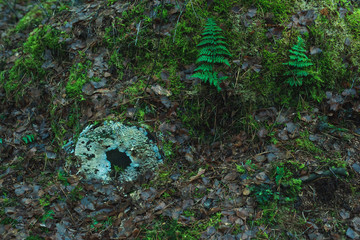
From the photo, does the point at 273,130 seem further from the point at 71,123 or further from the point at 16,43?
the point at 16,43

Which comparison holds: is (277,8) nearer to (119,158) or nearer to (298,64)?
(298,64)

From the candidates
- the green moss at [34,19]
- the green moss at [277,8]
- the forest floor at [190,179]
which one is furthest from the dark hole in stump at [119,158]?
the green moss at [34,19]

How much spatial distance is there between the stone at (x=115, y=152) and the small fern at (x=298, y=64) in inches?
Answer: 87.9

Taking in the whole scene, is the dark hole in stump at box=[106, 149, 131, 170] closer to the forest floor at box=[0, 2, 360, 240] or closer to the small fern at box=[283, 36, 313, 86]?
the forest floor at box=[0, 2, 360, 240]

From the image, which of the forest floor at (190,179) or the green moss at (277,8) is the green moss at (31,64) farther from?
the green moss at (277,8)

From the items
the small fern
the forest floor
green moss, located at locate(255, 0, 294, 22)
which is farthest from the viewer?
green moss, located at locate(255, 0, 294, 22)

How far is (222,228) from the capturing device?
341 cm

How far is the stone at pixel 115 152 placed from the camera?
4066mm

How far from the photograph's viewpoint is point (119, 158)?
162 inches

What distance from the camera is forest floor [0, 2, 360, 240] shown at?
344cm

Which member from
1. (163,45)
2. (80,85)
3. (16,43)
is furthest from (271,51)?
(16,43)

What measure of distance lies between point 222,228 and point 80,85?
9.76 ft

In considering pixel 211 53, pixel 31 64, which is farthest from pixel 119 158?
pixel 31 64

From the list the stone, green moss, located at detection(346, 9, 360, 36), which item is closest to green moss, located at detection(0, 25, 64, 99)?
the stone
